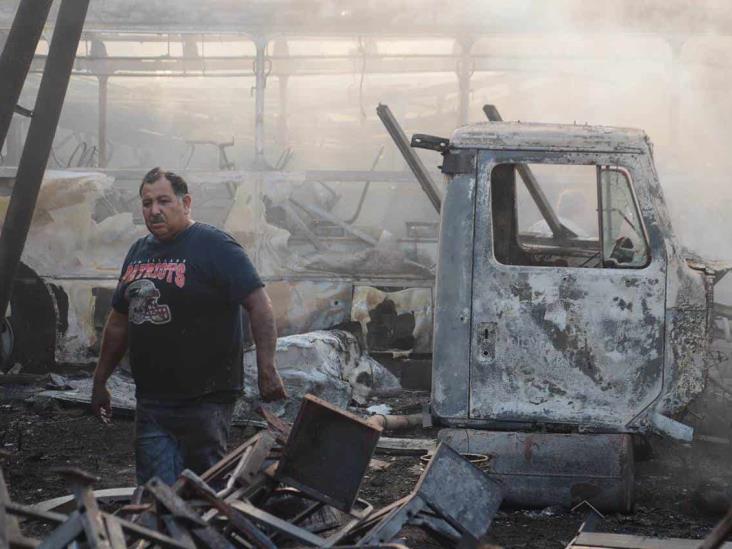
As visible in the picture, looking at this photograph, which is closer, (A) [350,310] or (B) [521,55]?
(A) [350,310]

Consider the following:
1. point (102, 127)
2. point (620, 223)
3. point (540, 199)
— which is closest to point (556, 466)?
point (620, 223)

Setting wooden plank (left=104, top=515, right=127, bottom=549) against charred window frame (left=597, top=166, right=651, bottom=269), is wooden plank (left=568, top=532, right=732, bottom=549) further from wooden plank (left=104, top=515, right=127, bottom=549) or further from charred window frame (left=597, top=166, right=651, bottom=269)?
wooden plank (left=104, top=515, right=127, bottom=549)

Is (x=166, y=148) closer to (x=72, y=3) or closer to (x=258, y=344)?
(x=72, y=3)

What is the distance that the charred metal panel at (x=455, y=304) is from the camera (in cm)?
565

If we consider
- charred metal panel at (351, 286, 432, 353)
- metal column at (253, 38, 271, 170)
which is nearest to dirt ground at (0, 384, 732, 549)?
charred metal panel at (351, 286, 432, 353)

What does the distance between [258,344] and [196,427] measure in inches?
18.6

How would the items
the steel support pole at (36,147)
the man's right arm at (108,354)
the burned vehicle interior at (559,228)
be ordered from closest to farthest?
the man's right arm at (108,354) < the burned vehicle interior at (559,228) < the steel support pole at (36,147)

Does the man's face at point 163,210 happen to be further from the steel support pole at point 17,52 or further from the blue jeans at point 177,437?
the steel support pole at point 17,52

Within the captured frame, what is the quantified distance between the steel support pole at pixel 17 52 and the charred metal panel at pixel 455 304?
282 centimetres

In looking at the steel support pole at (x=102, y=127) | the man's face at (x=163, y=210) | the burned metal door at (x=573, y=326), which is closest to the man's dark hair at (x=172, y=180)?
the man's face at (x=163, y=210)

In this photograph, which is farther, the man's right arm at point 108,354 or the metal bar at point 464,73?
the metal bar at point 464,73

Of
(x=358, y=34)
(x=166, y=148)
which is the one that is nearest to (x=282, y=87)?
(x=358, y=34)

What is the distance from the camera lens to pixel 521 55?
1134 centimetres

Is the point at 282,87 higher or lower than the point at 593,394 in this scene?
higher
